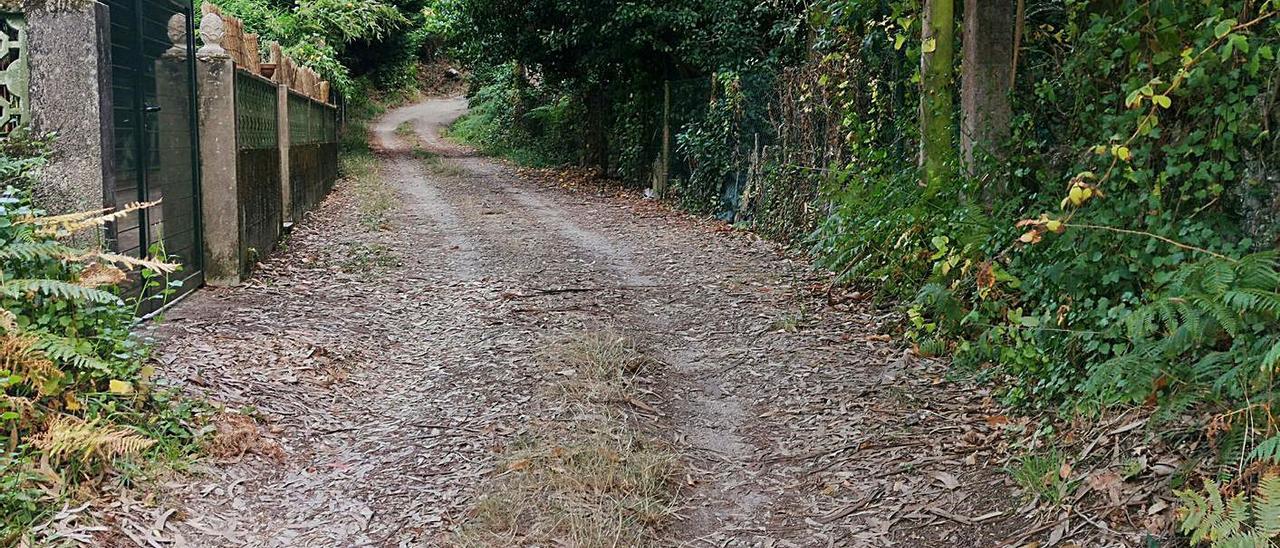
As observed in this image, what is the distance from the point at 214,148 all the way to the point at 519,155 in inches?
750

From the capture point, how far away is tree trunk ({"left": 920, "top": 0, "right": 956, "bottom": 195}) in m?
7.52

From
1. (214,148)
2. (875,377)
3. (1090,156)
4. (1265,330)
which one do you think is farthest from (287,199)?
(1265,330)

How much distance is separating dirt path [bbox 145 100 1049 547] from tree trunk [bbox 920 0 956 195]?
1.21 meters

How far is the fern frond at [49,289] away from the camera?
4441mm

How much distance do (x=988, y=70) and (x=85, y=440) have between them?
551 cm

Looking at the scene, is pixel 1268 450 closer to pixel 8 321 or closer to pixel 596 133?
pixel 8 321

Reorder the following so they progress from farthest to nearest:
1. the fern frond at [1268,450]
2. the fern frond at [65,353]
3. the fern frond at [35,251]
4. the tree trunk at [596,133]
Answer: the tree trunk at [596,133] < the fern frond at [35,251] < the fern frond at [65,353] < the fern frond at [1268,450]

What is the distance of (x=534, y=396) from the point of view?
5984 mm

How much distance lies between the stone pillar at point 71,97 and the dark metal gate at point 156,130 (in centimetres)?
19

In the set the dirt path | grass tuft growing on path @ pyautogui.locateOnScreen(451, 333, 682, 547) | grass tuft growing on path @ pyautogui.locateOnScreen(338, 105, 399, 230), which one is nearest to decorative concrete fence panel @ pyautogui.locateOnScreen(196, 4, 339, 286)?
the dirt path

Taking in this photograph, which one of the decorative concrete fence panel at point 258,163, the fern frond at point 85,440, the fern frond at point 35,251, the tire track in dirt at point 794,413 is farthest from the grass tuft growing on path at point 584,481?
the decorative concrete fence panel at point 258,163

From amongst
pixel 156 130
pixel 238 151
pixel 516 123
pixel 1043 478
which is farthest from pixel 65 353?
pixel 516 123

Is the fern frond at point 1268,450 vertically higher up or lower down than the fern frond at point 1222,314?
lower down

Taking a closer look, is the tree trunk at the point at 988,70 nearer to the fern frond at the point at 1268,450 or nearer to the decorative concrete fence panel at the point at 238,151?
the fern frond at the point at 1268,450
